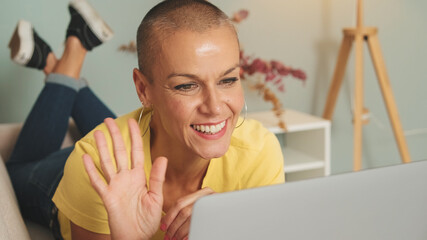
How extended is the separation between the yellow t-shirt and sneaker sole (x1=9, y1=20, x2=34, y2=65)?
1.39 ft

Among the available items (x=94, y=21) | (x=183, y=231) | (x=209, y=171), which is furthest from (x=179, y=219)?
(x=94, y=21)

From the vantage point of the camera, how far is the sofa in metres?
0.61

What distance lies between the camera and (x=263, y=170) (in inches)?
27.3

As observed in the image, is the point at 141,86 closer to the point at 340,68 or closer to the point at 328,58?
the point at 340,68

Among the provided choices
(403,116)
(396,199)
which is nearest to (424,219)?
(396,199)

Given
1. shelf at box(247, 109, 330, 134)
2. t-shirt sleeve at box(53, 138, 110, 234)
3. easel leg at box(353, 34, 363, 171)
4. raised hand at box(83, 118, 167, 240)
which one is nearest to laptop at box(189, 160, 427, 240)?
raised hand at box(83, 118, 167, 240)

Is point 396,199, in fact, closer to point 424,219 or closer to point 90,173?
point 424,219

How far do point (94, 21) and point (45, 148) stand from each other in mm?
341

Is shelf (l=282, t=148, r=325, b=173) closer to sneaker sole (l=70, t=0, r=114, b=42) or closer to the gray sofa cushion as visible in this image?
sneaker sole (l=70, t=0, r=114, b=42)

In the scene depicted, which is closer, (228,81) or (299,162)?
(228,81)

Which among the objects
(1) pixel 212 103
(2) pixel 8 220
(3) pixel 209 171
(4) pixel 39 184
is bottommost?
(4) pixel 39 184

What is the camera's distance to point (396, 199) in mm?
466

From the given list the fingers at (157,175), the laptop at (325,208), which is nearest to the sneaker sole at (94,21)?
the fingers at (157,175)

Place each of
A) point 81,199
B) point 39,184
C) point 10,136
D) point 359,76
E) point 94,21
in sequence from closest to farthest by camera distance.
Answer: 1. point 81,199
2. point 94,21
3. point 39,184
4. point 10,136
5. point 359,76
